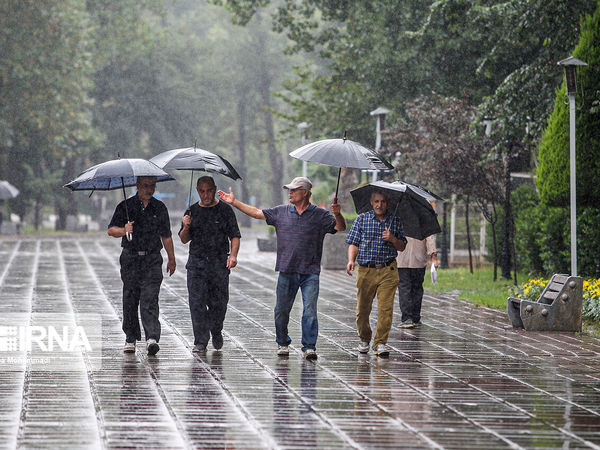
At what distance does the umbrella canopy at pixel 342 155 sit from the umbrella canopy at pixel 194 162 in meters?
0.68

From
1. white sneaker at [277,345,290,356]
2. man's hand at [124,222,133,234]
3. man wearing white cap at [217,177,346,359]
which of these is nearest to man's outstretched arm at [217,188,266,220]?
man wearing white cap at [217,177,346,359]

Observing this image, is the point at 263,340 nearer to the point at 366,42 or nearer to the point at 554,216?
the point at 554,216

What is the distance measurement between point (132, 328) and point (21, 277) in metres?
11.3

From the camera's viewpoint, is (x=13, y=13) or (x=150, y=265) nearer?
(x=150, y=265)

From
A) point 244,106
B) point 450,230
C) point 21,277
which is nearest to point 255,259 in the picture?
point 450,230

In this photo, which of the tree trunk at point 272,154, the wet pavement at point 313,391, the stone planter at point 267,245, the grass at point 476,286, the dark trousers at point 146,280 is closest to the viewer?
the wet pavement at point 313,391

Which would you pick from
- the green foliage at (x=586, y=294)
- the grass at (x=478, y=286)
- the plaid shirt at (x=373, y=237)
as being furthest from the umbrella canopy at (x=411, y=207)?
the green foliage at (x=586, y=294)

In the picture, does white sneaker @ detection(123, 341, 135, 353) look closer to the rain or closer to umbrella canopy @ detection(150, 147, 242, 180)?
the rain

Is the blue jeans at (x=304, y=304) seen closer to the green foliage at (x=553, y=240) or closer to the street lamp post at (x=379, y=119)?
the green foliage at (x=553, y=240)

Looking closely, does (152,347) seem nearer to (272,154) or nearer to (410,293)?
(410,293)

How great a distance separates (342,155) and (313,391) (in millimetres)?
2924

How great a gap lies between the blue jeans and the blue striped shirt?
0.34ft

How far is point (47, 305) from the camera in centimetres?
1566

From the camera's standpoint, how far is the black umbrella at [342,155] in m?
10.7
